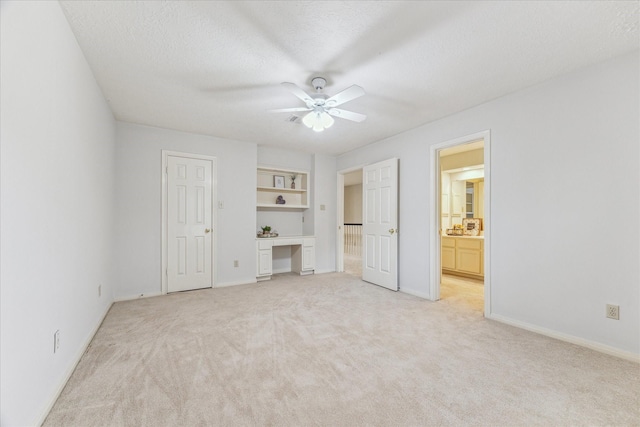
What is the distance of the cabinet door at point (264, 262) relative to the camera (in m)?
4.99

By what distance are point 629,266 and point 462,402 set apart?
189 centimetres

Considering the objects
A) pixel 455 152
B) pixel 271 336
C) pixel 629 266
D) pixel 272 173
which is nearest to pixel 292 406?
pixel 271 336

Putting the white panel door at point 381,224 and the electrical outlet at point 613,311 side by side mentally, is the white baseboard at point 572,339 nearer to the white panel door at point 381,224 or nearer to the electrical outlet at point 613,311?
the electrical outlet at point 613,311

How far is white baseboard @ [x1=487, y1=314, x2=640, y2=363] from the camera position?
2234 mm

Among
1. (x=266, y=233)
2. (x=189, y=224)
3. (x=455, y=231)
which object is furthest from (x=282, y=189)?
(x=455, y=231)

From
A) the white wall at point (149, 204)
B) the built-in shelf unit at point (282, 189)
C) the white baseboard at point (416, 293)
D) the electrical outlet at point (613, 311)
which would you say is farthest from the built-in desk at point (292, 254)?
the electrical outlet at point (613, 311)

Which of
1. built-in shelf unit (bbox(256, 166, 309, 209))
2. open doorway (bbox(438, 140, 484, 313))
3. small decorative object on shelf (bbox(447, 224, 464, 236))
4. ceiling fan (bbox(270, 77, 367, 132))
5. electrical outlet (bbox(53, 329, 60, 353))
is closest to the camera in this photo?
electrical outlet (bbox(53, 329, 60, 353))

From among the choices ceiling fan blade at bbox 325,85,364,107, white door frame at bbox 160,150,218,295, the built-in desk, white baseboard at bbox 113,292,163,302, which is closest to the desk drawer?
the built-in desk

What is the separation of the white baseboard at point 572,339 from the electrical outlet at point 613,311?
10.1 inches

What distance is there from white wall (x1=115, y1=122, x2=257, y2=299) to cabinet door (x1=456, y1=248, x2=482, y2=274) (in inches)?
166

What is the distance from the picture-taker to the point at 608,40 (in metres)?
Result: 2.11

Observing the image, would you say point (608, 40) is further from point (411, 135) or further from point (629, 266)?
point (411, 135)

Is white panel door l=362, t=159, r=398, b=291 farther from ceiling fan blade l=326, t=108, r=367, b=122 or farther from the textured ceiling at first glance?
ceiling fan blade l=326, t=108, r=367, b=122

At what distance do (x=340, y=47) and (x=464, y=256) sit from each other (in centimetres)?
466
